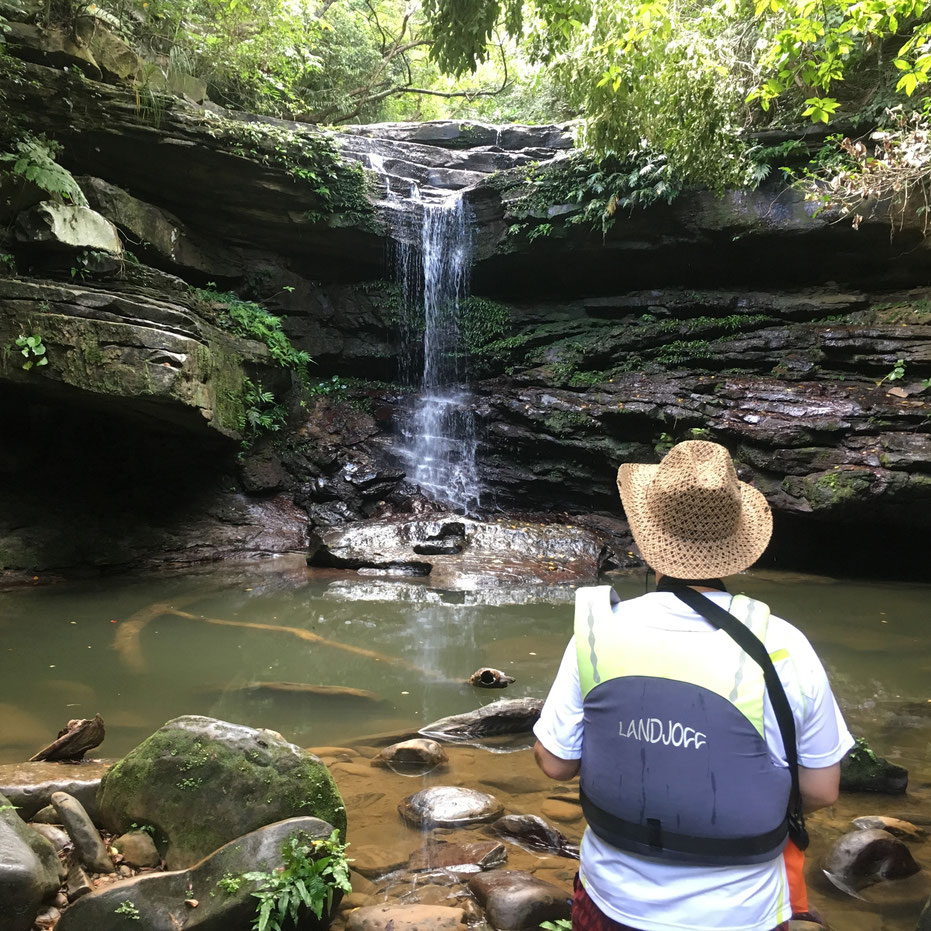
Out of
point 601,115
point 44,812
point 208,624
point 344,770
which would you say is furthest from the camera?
point 601,115

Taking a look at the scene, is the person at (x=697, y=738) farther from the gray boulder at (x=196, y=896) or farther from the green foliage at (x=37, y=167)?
the green foliage at (x=37, y=167)

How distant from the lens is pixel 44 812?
239 cm

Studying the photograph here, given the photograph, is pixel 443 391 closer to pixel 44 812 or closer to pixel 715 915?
pixel 44 812

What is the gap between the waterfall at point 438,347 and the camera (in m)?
Result: 11.9

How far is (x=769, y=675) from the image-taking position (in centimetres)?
119

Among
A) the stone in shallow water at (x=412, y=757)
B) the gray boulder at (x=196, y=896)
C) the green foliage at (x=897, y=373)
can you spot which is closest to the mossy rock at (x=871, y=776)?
the stone in shallow water at (x=412, y=757)

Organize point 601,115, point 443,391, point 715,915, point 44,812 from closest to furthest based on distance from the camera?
point 715,915, point 44,812, point 601,115, point 443,391

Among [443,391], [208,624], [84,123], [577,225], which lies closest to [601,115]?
[577,225]

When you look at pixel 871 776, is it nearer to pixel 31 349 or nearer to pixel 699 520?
pixel 699 520

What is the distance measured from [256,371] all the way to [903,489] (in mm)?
9767

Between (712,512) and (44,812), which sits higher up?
(712,512)

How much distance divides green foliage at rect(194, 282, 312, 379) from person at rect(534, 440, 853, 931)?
34.6 feet

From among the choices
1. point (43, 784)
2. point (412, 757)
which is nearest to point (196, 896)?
point (43, 784)

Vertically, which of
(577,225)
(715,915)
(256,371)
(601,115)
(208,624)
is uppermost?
(601,115)
